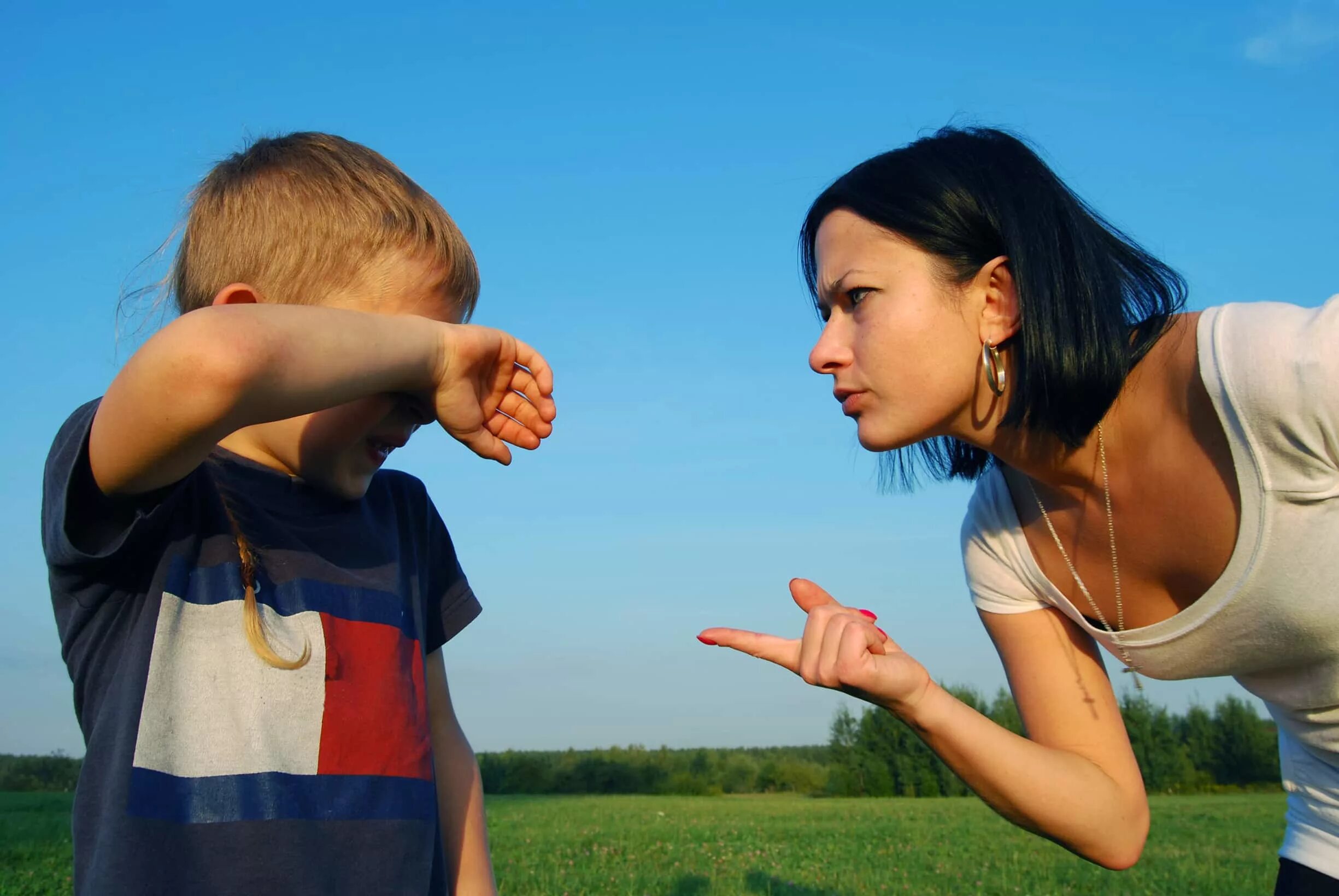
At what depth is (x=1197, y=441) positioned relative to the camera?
2.50 metres

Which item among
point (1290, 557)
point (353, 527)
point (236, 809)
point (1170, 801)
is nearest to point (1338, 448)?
point (1290, 557)

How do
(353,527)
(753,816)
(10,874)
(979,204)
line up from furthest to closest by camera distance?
1. (753,816)
2. (10,874)
3. (979,204)
4. (353,527)

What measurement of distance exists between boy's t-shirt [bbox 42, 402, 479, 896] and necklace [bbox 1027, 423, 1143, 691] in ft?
6.15

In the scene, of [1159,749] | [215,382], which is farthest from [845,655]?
[1159,749]

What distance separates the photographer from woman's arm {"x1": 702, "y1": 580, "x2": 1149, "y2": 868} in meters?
2.10

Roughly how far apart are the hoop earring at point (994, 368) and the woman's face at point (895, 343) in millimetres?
20

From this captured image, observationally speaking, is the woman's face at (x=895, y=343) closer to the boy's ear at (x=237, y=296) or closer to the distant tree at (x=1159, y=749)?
the boy's ear at (x=237, y=296)

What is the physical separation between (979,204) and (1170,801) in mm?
25686

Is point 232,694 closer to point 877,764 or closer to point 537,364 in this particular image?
point 537,364

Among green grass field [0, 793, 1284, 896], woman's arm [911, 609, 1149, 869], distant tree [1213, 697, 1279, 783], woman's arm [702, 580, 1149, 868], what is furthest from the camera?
distant tree [1213, 697, 1279, 783]

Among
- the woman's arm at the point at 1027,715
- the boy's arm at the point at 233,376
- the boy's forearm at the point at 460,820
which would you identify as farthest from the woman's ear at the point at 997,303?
the boy's forearm at the point at 460,820

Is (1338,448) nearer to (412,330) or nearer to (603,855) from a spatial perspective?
(412,330)

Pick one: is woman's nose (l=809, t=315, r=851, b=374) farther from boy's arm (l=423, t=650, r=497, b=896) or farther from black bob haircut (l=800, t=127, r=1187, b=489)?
boy's arm (l=423, t=650, r=497, b=896)

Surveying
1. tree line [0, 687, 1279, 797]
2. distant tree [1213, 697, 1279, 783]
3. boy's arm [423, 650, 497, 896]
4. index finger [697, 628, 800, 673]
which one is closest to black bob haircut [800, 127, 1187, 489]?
index finger [697, 628, 800, 673]
